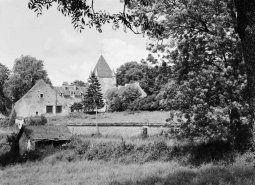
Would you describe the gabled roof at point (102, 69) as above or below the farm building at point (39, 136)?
above

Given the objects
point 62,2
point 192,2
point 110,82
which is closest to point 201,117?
point 192,2

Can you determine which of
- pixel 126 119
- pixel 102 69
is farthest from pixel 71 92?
pixel 126 119

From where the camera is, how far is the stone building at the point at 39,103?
54.6 metres

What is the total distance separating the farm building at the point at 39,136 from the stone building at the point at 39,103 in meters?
24.5

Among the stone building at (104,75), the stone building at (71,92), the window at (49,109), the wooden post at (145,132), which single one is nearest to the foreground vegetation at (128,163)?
the wooden post at (145,132)

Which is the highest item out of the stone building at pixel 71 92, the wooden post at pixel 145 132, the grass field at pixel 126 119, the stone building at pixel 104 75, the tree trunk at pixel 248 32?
the stone building at pixel 104 75

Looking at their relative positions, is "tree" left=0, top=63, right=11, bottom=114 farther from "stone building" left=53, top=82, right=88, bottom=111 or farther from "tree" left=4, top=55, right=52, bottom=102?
"stone building" left=53, top=82, right=88, bottom=111

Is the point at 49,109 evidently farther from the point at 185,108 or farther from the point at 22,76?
the point at 185,108

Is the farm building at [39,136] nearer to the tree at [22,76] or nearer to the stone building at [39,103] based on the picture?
the stone building at [39,103]

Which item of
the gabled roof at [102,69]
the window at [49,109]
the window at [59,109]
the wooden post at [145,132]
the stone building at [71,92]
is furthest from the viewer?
the gabled roof at [102,69]

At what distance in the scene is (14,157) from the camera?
92.4ft

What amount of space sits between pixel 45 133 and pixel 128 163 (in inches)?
472

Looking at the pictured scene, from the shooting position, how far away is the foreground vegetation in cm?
1340

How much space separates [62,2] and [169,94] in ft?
37.2
